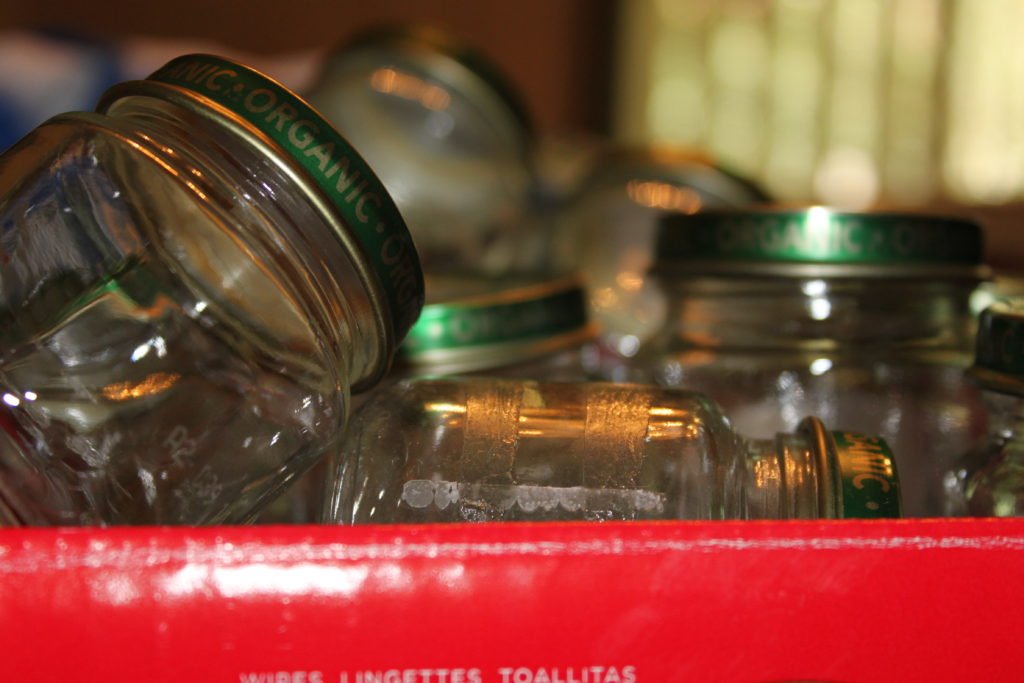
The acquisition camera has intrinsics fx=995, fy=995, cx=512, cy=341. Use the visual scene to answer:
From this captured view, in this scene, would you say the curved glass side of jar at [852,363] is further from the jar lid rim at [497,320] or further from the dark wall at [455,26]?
the dark wall at [455,26]

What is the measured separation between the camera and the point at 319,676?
0.98 ft

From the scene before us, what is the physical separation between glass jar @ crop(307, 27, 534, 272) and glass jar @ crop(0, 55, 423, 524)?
41cm

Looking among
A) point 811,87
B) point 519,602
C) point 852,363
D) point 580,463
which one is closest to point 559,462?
point 580,463

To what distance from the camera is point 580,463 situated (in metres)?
0.40

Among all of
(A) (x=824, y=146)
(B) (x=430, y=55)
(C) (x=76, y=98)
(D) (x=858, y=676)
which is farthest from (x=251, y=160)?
(A) (x=824, y=146)

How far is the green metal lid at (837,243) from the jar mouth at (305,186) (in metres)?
0.22

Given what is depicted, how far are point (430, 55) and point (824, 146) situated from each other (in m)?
1.35

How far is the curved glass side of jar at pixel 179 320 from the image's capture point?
38 cm

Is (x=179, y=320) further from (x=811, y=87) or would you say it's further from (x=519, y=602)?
(x=811, y=87)

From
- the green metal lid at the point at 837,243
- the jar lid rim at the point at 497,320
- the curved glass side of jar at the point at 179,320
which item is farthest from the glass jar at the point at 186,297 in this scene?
the green metal lid at the point at 837,243

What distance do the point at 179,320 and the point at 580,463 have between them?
0.19 m

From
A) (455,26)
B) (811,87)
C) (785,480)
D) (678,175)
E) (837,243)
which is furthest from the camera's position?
(811,87)

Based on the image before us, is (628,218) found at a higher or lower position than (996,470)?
higher

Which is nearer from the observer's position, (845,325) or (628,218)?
(845,325)
